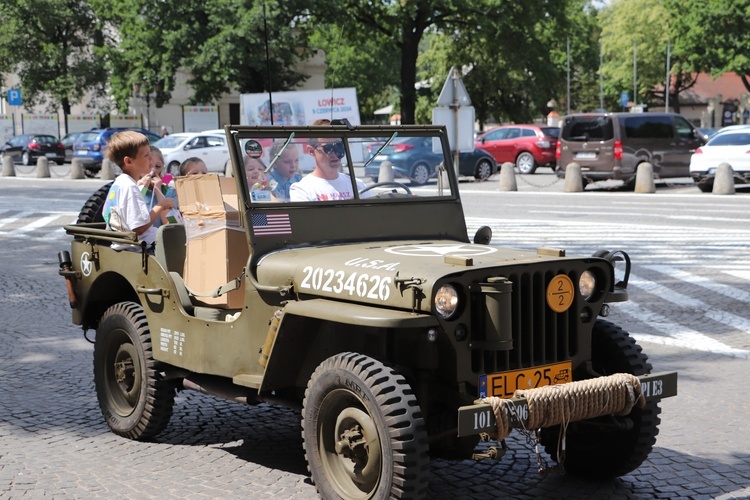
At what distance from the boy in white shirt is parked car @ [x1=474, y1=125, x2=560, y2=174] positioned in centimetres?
2886

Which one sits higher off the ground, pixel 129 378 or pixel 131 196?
pixel 131 196

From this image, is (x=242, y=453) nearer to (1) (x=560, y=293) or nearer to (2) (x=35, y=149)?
(1) (x=560, y=293)

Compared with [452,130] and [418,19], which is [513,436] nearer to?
[452,130]

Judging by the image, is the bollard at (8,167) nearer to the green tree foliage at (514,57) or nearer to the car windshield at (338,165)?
the green tree foliage at (514,57)

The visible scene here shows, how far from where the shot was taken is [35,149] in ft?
145

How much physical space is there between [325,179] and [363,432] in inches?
60.0

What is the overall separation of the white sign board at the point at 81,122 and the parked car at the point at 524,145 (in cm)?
2608

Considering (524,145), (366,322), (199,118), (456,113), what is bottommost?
(366,322)

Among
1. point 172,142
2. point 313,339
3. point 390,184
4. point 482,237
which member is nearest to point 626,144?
point 172,142

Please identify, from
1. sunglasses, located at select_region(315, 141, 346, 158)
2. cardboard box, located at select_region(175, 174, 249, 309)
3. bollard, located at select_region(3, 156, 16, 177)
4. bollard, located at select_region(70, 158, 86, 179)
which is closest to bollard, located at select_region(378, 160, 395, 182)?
sunglasses, located at select_region(315, 141, 346, 158)

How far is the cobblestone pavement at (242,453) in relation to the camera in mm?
4723

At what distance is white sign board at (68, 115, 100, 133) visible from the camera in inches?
2116

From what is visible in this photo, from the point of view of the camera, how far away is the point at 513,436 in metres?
5.59

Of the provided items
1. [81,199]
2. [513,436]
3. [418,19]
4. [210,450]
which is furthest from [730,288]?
[418,19]
